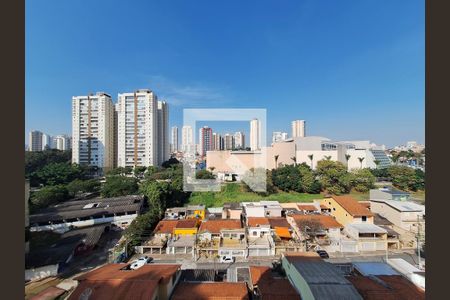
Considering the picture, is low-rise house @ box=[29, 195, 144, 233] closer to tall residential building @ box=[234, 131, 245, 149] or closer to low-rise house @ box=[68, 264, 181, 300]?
low-rise house @ box=[68, 264, 181, 300]

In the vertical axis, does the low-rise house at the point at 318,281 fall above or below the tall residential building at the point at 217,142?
below

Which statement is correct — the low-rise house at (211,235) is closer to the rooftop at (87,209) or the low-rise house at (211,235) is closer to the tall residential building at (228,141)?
the rooftop at (87,209)

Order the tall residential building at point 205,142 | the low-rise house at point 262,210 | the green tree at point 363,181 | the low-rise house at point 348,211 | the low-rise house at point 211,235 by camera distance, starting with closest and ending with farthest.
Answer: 1. the low-rise house at point 211,235
2. the low-rise house at point 348,211
3. the low-rise house at point 262,210
4. the green tree at point 363,181
5. the tall residential building at point 205,142

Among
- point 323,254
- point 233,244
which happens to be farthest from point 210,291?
point 323,254

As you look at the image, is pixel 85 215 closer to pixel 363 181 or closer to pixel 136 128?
pixel 136 128

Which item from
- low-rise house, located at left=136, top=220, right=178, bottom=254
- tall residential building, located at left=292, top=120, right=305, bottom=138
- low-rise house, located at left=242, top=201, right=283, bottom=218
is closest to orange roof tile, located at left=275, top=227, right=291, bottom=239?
low-rise house, located at left=242, top=201, right=283, bottom=218

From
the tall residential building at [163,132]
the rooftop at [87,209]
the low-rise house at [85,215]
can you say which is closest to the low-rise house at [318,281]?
the low-rise house at [85,215]

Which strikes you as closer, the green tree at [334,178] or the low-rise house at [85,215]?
the low-rise house at [85,215]
